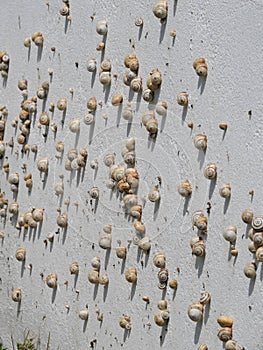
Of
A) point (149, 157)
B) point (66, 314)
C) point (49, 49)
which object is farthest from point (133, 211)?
point (49, 49)

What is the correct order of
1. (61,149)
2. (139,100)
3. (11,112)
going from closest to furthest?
(139,100) < (61,149) < (11,112)

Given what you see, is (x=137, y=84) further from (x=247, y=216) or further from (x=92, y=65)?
(x=247, y=216)

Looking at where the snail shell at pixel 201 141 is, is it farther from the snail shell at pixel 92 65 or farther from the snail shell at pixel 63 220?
the snail shell at pixel 63 220

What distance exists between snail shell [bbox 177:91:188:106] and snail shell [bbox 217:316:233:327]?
2.71 feet

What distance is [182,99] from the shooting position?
2.92 meters

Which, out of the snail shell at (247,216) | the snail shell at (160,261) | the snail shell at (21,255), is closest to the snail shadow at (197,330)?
the snail shell at (160,261)

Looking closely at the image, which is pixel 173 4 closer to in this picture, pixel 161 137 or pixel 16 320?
pixel 161 137

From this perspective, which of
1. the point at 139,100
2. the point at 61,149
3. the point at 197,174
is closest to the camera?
the point at 197,174

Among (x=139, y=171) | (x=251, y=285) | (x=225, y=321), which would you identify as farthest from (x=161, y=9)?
(x=225, y=321)

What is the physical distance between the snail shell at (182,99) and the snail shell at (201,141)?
14 centimetres

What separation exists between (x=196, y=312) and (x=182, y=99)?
0.82 metres

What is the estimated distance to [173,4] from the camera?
2965mm

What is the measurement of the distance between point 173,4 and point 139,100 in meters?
0.41

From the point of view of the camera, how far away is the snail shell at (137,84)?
121 inches
